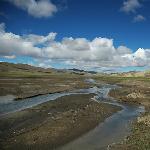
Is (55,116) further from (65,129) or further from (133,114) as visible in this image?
(133,114)

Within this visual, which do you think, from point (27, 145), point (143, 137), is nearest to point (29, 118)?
point (27, 145)

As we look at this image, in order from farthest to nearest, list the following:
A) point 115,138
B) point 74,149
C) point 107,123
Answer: point 107,123
point 115,138
point 74,149

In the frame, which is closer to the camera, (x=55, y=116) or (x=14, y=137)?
(x=14, y=137)

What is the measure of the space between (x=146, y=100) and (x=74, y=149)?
147 ft

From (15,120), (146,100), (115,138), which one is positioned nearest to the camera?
(115,138)

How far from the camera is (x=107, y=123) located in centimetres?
4100

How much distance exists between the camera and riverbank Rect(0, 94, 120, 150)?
28.8 metres

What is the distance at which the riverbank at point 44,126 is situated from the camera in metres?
28.8

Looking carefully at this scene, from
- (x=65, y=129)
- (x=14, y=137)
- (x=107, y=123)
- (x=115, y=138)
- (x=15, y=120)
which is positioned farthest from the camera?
(x=107, y=123)

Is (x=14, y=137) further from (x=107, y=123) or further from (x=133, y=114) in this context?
(x=133, y=114)

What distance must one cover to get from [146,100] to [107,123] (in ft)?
100

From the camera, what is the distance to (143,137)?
30641 mm

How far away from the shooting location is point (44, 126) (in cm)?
3544

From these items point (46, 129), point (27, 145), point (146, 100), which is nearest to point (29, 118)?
point (46, 129)
